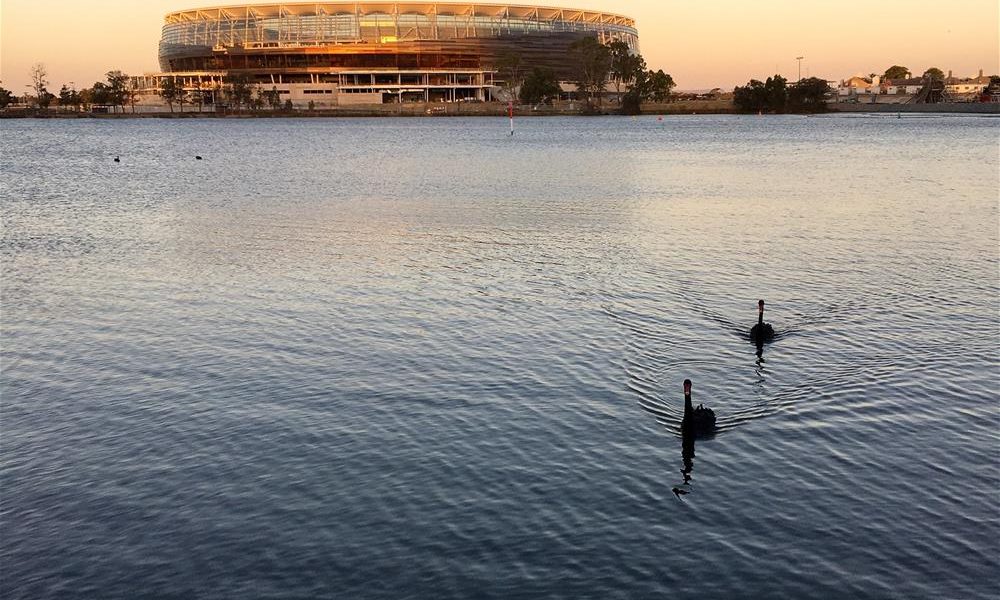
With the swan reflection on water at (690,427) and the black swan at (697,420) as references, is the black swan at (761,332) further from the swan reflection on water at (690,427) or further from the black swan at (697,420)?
the black swan at (697,420)

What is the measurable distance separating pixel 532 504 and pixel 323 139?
15233 centimetres

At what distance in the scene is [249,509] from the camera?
19.6m

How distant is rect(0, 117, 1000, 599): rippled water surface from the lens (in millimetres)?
17469

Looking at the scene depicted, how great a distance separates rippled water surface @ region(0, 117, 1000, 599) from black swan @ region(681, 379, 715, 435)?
0.46 metres

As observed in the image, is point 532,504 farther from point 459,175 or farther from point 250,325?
point 459,175

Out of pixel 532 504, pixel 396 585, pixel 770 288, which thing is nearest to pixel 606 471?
pixel 532 504

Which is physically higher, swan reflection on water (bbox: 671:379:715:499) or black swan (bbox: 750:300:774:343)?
black swan (bbox: 750:300:774:343)

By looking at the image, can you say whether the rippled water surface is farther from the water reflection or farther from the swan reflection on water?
the swan reflection on water

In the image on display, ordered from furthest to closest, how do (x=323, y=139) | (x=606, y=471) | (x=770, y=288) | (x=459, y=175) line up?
(x=323, y=139), (x=459, y=175), (x=770, y=288), (x=606, y=471)

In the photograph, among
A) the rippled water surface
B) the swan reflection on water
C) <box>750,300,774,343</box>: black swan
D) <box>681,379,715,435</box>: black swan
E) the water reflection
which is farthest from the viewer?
<box>750,300,774,343</box>: black swan

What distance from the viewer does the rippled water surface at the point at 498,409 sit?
17469 millimetres

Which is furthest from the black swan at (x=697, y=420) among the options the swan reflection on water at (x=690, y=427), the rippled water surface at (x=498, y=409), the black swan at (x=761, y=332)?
the black swan at (x=761, y=332)

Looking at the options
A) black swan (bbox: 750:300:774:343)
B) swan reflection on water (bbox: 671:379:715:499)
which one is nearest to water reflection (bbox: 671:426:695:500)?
swan reflection on water (bbox: 671:379:715:499)

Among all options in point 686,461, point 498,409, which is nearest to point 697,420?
point 686,461
